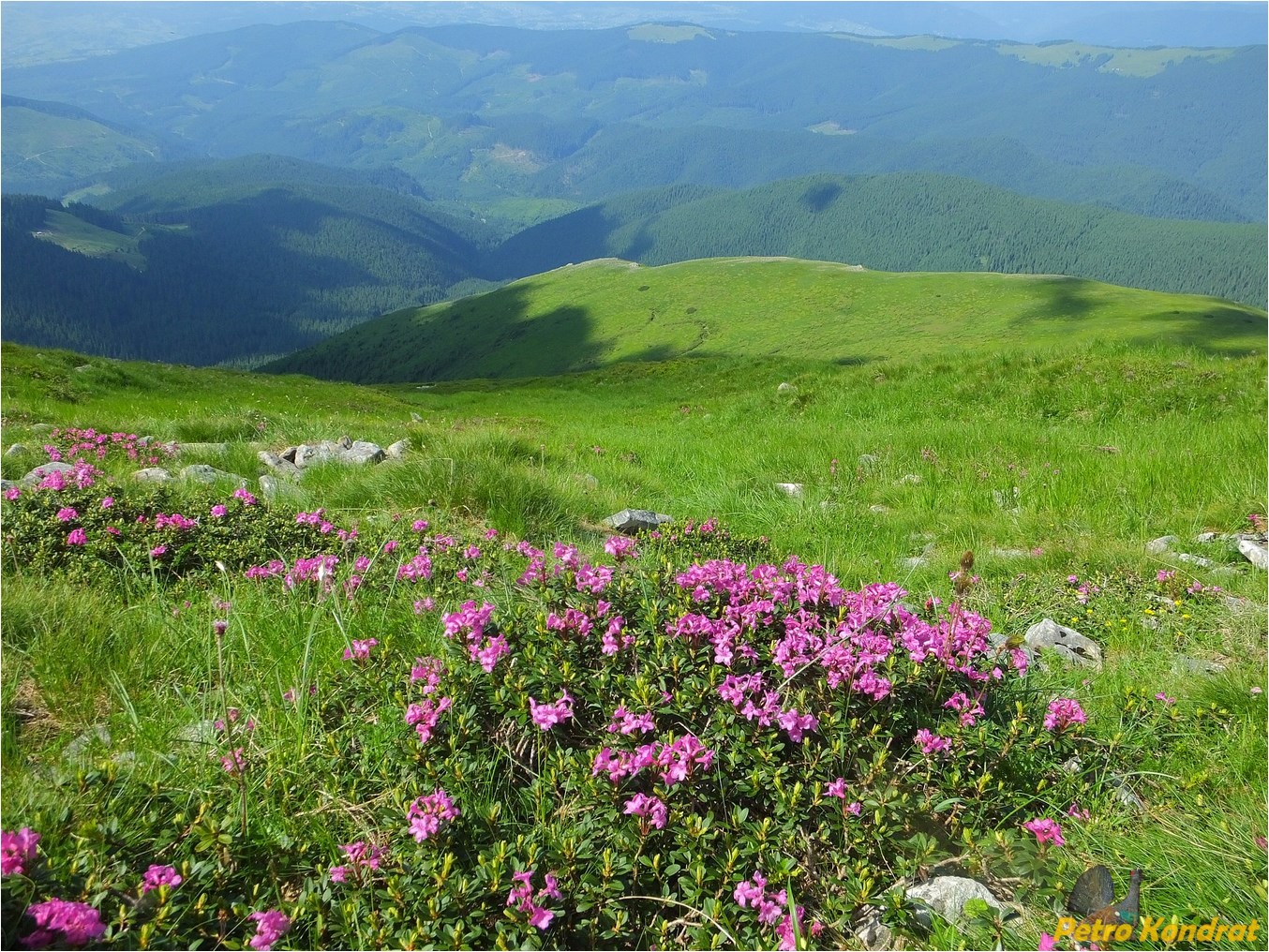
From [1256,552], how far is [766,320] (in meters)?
141

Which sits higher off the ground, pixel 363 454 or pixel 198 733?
pixel 198 733

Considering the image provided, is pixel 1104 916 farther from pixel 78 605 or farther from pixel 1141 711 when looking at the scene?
pixel 78 605

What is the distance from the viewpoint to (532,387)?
6812 cm

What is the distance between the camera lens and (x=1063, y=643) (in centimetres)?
474

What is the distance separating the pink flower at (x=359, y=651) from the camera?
330 cm

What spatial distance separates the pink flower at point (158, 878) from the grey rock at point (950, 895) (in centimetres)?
235

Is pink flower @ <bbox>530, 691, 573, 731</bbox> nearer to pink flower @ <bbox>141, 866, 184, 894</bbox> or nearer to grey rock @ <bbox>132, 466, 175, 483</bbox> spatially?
pink flower @ <bbox>141, 866, 184, 894</bbox>

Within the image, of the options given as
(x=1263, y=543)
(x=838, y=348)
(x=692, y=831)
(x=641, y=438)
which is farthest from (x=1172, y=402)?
(x=838, y=348)

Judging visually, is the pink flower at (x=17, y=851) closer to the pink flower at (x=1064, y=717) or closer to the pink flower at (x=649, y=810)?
the pink flower at (x=649, y=810)

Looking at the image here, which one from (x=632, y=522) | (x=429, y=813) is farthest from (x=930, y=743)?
(x=632, y=522)

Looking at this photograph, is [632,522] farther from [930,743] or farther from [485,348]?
[485,348]

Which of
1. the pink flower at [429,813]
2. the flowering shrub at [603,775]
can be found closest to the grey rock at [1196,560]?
the flowering shrub at [603,775]

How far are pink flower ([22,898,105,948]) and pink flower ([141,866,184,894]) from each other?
0.51ft

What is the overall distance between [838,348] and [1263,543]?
111852 mm
